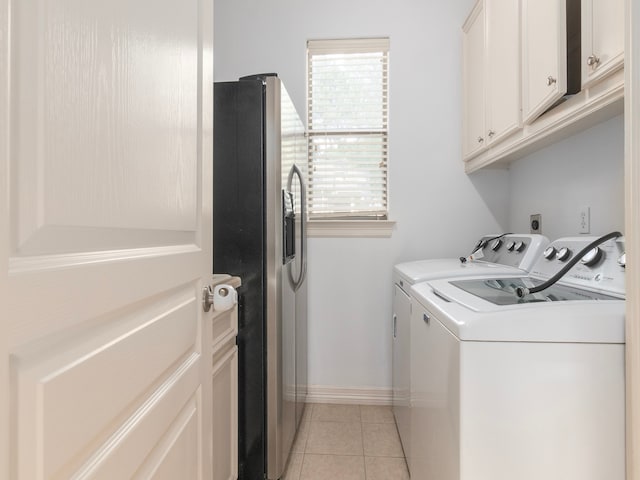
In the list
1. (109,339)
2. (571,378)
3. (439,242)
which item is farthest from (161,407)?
(439,242)

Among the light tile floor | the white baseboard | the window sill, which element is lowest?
the light tile floor

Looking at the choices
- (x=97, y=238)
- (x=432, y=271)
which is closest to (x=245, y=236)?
(x=432, y=271)

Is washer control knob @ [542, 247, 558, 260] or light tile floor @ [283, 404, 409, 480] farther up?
washer control knob @ [542, 247, 558, 260]

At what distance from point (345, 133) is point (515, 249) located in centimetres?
133

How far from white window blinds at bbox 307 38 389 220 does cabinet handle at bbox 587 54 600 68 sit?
1474 mm

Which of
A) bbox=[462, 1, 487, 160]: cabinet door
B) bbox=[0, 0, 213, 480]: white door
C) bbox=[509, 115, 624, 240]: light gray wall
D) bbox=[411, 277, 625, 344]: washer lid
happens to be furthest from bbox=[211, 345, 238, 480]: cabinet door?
bbox=[462, 1, 487, 160]: cabinet door

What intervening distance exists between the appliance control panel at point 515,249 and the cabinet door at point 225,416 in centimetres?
137

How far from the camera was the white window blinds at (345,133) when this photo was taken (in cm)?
262

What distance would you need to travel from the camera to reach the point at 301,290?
2312mm

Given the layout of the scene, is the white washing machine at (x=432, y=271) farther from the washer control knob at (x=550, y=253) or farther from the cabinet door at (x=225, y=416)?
the cabinet door at (x=225, y=416)

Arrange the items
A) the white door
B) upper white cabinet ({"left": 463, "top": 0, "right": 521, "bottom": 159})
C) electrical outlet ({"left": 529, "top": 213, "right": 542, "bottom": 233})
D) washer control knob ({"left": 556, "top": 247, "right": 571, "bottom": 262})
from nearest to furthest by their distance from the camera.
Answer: the white door < washer control knob ({"left": 556, "top": 247, "right": 571, "bottom": 262}) < upper white cabinet ({"left": 463, "top": 0, "right": 521, "bottom": 159}) < electrical outlet ({"left": 529, "top": 213, "right": 542, "bottom": 233})

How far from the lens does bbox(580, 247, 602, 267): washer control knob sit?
1.30m

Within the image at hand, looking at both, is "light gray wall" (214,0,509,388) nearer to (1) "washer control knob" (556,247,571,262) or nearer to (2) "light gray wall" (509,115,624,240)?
(2) "light gray wall" (509,115,624,240)

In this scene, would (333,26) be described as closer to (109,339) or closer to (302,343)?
(302,343)
